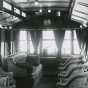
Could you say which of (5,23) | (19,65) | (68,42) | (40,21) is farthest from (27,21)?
(19,65)

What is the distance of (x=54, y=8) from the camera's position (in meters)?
12.4

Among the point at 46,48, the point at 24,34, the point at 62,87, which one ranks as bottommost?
the point at 62,87

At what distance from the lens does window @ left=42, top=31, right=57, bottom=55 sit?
14961mm

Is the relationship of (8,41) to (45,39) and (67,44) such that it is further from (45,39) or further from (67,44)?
(67,44)

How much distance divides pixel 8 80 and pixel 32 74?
5.35ft

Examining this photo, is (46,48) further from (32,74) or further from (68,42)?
(32,74)

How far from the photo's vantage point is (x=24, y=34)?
1524cm

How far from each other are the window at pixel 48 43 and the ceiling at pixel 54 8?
1732 mm

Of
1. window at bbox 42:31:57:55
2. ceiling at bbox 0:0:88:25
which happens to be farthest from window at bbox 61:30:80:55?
ceiling at bbox 0:0:88:25

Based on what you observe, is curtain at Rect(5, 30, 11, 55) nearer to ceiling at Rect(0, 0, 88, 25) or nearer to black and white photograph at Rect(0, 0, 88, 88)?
black and white photograph at Rect(0, 0, 88, 88)

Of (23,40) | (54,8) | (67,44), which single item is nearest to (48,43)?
(67,44)

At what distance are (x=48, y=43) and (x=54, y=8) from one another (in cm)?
342

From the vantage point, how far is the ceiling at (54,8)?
8992 millimetres

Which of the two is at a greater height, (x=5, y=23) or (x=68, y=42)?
(x=5, y=23)
